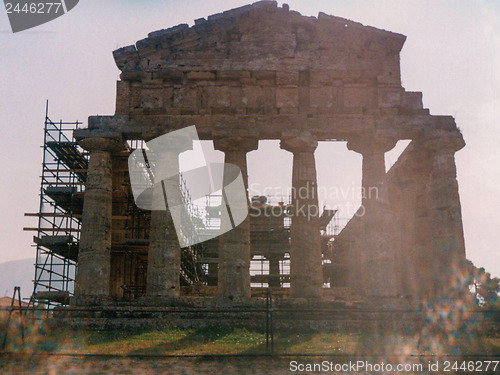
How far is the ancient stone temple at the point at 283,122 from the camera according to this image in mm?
24828

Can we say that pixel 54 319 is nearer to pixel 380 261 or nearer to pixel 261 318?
pixel 261 318

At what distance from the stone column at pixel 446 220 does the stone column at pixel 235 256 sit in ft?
26.1

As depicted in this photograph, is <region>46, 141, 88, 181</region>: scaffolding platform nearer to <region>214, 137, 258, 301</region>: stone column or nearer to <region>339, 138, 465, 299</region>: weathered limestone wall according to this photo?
<region>214, 137, 258, 301</region>: stone column

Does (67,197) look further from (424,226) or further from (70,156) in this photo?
(424,226)

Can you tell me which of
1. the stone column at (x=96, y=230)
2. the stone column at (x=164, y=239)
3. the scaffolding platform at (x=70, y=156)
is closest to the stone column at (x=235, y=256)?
the stone column at (x=164, y=239)

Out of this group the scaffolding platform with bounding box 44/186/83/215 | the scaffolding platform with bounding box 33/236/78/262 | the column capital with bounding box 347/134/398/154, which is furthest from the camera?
the scaffolding platform with bounding box 44/186/83/215

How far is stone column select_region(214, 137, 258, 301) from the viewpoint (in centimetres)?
2444

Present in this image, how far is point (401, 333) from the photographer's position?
2188cm

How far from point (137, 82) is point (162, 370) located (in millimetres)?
15765

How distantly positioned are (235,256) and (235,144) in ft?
16.1

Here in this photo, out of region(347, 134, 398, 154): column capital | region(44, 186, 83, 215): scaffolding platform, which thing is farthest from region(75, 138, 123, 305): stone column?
region(347, 134, 398, 154): column capital

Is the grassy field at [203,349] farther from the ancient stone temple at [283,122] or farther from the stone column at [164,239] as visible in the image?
the ancient stone temple at [283,122]

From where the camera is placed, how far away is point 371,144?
1031 inches

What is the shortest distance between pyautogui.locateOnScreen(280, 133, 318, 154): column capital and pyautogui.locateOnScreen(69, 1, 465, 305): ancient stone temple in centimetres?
4
